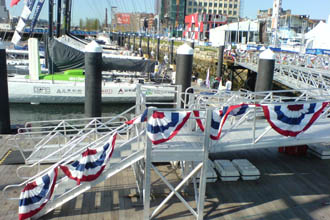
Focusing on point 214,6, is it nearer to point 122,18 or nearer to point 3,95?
point 122,18

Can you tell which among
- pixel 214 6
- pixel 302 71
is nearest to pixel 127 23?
pixel 214 6

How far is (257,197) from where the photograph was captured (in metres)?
8.06

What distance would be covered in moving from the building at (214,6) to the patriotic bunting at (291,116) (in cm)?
13669

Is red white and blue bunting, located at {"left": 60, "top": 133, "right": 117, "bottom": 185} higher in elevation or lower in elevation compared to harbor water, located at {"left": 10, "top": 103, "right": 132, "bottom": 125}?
higher

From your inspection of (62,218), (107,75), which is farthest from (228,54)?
(62,218)

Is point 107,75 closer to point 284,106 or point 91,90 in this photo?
point 91,90

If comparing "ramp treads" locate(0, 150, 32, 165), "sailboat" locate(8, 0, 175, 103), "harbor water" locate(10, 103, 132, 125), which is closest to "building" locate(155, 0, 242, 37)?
"sailboat" locate(8, 0, 175, 103)

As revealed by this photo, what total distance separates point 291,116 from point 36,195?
6.33 m

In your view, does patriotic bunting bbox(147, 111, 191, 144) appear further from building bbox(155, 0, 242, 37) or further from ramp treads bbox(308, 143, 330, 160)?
building bbox(155, 0, 242, 37)

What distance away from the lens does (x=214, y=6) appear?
140250mm

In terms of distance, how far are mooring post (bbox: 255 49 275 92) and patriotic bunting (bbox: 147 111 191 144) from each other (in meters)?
6.64

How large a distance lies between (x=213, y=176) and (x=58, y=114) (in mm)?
17766

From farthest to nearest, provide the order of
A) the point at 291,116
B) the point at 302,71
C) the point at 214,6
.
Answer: the point at 214,6 → the point at 302,71 → the point at 291,116

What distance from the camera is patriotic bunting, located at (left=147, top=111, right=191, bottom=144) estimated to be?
253 inches
